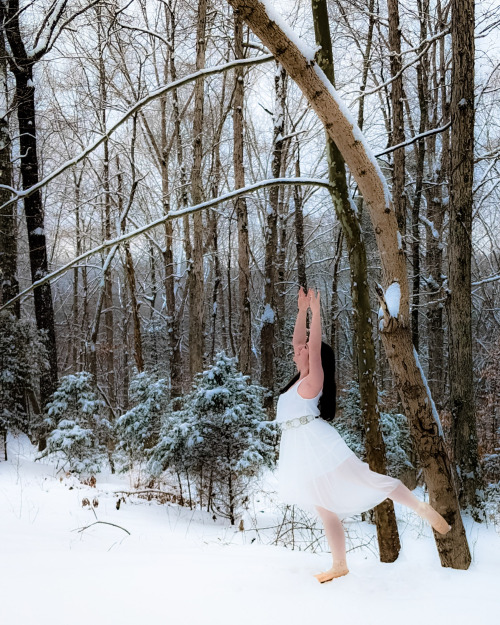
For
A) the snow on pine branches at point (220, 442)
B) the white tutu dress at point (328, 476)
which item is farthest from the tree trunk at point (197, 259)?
the white tutu dress at point (328, 476)

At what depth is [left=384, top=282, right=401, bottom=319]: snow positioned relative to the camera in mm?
3109

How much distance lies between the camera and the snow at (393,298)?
3109 millimetres

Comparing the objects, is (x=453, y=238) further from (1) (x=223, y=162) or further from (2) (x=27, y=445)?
(1) (x=223, y=162)

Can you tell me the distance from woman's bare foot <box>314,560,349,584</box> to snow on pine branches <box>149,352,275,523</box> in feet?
13.9

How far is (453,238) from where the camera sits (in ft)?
19.7

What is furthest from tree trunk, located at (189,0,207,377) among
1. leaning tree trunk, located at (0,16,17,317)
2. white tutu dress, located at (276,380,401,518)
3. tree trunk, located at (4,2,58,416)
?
white tutu dress, located at (276,380,401,518)

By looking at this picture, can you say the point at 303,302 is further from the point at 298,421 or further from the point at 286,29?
the point at 286,29

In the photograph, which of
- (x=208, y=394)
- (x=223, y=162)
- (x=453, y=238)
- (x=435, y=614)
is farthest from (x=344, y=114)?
(x=223, y=162)

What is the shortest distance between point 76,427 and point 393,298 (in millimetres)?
6841

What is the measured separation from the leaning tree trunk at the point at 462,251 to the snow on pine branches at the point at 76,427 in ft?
19.5

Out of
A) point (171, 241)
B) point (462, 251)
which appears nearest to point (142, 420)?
point (462, 251)

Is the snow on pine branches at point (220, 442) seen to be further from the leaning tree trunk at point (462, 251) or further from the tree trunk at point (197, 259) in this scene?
the tree trunk at point (197, 259)

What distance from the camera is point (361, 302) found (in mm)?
3777

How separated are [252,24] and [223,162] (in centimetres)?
2072
